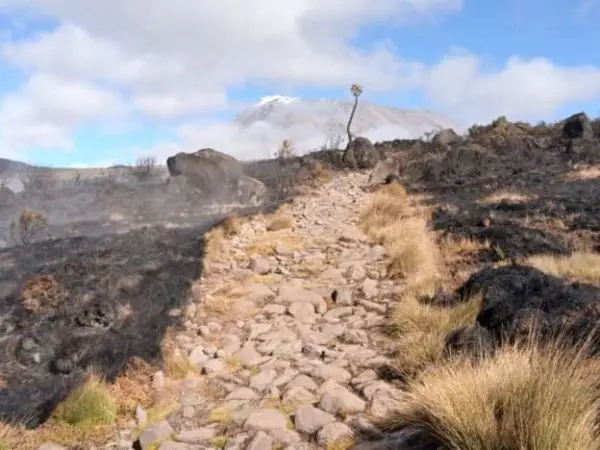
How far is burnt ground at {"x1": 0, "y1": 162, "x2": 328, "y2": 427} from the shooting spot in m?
4.76

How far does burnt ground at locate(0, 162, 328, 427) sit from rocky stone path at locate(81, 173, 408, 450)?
1.31 ft

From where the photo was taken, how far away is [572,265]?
6.93 m

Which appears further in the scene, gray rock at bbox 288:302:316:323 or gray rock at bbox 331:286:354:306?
gray rock at bbox 331:286:354:306

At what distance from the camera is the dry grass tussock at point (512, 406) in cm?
256

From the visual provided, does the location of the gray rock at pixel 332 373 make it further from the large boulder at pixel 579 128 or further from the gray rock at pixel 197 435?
the large boulder at pixel 579 128

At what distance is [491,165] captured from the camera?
20438 millimetres

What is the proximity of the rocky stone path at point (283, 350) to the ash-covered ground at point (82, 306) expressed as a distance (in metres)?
0.41

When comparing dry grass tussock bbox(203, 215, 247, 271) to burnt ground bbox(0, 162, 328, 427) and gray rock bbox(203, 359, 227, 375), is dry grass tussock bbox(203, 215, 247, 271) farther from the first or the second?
gray rock bbox(203, 359, 227, 375)

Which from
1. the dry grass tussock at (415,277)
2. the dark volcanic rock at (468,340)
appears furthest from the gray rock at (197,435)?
the dark volcanic rock at (468,340)

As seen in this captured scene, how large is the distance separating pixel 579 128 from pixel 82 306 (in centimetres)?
2301

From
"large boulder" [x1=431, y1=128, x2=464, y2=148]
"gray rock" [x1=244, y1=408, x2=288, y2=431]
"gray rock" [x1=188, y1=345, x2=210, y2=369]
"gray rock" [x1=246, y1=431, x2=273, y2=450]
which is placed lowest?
"gray rock" [x1=246, y1=431, x2=273, y2=450]

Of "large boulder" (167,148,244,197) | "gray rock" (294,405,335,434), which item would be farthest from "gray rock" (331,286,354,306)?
"large boulder" (167,148,244,197)

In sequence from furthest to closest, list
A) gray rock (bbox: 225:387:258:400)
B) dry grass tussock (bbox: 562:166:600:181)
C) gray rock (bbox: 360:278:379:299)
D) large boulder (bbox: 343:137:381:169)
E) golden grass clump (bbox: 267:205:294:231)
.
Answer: large boulder (bbox: 343:137:381:169), dry grass tussock (bbox: 562:166:600:181), golden grass clump (bbox: 267:205:294:231), gray rock (bbox: 360:278:379:299), gray rock (bbox: 225:387:258:400)

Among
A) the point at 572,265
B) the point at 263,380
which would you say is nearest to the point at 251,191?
the point at 572,265
